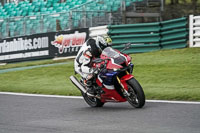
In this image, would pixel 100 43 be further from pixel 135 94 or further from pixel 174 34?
pixel 174 34

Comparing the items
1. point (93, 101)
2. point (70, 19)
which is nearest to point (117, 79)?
point (93, 101)

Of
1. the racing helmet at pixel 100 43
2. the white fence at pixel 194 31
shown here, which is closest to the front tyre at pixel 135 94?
the racing helmet at pixel 100 43

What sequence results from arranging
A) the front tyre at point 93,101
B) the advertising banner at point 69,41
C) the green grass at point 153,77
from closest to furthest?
the front tyre at point 93,101
the green grass at point 153,77
the advertising banner at point 69,41

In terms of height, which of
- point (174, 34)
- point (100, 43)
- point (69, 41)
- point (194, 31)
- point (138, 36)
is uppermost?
point (100, 43)

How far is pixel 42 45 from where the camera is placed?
2178 centimetres

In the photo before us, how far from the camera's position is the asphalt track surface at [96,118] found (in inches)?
243

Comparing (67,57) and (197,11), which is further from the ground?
(197,11)

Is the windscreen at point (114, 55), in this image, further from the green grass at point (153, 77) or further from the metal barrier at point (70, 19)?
the metal barrier at point (70, 19)

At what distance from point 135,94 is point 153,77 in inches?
190

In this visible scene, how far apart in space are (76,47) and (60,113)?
12547mm

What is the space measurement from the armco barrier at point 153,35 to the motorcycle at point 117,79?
9591mm

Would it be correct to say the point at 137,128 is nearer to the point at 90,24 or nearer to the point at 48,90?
the point at 48,90

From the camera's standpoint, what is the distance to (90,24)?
20.9 meters

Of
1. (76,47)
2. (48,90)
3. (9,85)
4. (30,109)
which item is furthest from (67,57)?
(30,109)
